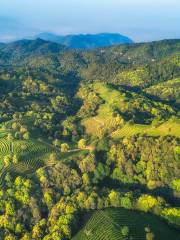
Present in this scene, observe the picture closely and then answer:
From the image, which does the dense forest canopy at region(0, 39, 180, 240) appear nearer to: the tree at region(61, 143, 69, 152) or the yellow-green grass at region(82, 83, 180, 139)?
the tree at region(61, 143, 69, 152)

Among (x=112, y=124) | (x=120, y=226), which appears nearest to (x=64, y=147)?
(x=112, y=124)

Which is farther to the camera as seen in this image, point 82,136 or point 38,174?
point 82,136

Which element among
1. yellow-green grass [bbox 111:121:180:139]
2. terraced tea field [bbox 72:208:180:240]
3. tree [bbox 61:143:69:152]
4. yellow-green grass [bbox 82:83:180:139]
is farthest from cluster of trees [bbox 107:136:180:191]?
tree [bbox 61:143:69:152]

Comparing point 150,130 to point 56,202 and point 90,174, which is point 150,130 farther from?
point 56,202

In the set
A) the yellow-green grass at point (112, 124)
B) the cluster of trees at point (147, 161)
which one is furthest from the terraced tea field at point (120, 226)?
the yellow-green grass at point (112, 124)

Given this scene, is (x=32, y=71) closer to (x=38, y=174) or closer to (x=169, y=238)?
(x=38, y=174)

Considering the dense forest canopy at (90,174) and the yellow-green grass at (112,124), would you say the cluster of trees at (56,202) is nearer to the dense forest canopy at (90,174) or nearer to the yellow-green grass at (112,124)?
the dense forest canopy at (90,174)

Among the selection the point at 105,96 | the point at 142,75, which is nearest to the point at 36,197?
the point at 105,96

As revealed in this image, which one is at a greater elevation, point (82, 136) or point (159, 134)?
point (159, 134)
